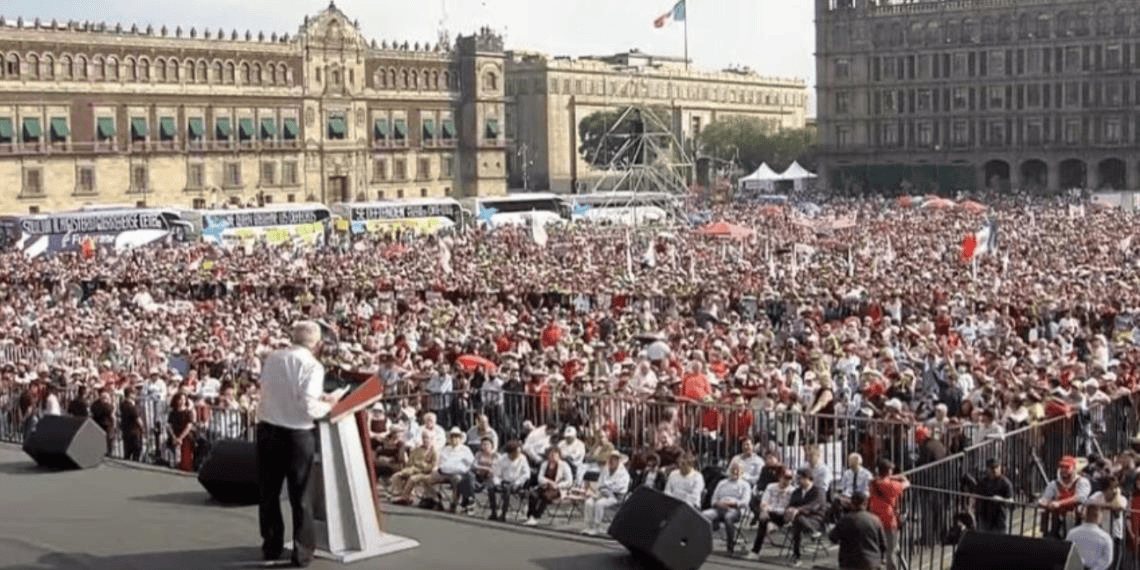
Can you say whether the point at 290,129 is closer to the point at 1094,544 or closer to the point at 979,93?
the point at 979,93

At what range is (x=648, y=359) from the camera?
22828mm

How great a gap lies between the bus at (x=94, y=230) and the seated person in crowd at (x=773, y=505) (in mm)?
48835

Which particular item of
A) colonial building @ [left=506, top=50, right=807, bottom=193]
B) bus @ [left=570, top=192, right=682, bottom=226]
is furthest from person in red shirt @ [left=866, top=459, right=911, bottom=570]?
colonial building @ [left=506, top=50, right=807, bottom=193]

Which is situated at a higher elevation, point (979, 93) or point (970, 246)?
point (979, 93)

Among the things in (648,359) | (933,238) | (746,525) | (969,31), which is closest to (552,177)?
(969,31)

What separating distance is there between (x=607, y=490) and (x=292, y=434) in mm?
6233

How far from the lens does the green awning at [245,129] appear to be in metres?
91.0

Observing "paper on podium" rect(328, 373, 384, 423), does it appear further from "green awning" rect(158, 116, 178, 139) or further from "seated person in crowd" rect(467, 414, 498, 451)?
"green awning" rect(158, 116, 178, 139)

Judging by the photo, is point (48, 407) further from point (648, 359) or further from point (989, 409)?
point (989, 409)

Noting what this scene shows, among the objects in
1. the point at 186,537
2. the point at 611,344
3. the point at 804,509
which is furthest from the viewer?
the point at 611,344

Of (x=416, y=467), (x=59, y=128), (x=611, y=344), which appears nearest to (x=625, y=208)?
(x=59, y=128)

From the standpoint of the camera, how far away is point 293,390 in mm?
8742

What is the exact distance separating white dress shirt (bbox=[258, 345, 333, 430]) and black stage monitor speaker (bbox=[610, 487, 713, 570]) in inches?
77.7

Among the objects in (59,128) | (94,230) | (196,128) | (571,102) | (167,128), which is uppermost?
(571,102)
